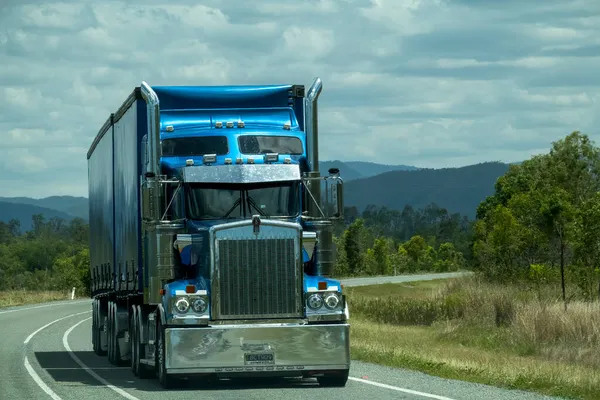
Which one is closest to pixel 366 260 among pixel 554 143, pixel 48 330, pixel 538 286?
pixel 554 143

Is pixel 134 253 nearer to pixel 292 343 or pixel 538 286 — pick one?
pixel 292 343

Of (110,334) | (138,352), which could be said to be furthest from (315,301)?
(110,334)

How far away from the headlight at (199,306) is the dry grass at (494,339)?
419 cm

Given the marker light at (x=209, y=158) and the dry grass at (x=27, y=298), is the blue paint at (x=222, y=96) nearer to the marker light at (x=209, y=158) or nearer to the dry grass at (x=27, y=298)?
the marker light at (x=209, y=158)

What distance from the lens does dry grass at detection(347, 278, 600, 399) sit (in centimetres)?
1850

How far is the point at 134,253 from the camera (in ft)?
66.7

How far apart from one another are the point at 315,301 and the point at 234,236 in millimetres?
1455

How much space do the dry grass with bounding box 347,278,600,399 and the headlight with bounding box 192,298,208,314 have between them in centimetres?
419

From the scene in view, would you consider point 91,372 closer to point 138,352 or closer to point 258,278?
point 138,352

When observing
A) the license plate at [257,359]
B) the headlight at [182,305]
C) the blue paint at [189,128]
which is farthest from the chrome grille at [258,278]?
the license plate at [257,359]

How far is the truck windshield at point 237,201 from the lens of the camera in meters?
17.8

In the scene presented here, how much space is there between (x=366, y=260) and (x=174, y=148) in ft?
367

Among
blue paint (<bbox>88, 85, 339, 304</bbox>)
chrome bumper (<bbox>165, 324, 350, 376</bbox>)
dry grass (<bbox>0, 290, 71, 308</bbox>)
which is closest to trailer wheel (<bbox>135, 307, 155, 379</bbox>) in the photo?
blue paint (<bbox>88, 85, 339, 304</bbox>)

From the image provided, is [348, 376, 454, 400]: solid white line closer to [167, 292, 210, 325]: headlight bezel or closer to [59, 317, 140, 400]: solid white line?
[167, 292, 210, 325]: headlight bezel
